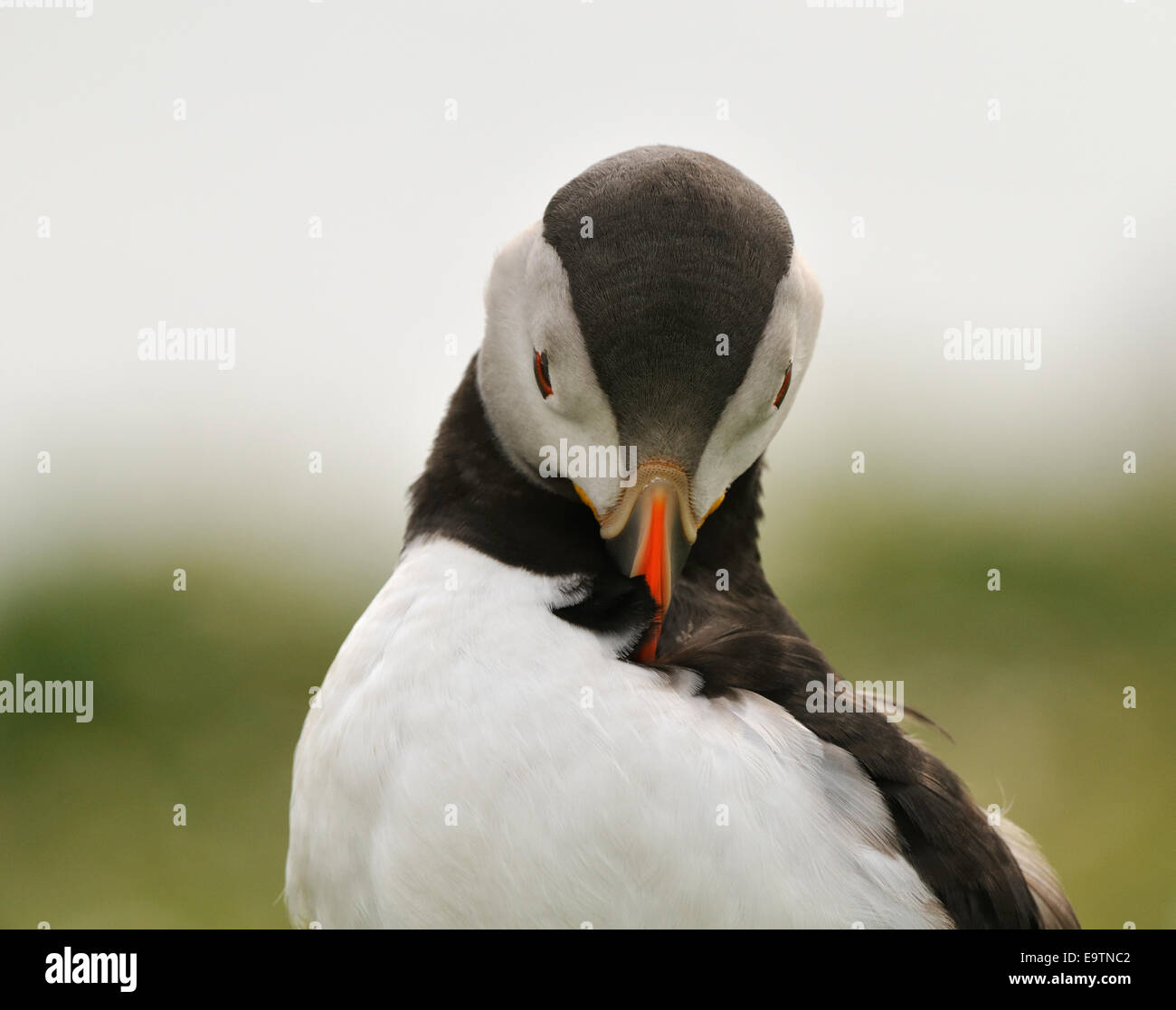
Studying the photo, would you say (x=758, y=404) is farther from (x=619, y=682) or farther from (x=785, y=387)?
(x=619, y=682)

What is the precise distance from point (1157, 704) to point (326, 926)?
6.76 m

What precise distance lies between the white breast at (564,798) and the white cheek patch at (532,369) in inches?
13.6

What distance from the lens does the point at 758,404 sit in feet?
10.1

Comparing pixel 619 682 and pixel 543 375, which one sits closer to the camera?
pixel 619 682

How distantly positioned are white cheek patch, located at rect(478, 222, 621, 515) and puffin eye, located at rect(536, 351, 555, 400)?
0.06 ft

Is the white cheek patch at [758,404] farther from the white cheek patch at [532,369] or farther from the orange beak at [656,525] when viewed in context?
the white cheek patch at [532,369]

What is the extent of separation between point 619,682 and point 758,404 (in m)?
0.67

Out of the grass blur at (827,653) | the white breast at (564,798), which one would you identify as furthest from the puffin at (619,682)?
the grass blur at (827,653)

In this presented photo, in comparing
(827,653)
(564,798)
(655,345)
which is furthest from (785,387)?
(827,653)

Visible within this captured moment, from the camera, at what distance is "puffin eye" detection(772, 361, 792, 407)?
313 centimetres

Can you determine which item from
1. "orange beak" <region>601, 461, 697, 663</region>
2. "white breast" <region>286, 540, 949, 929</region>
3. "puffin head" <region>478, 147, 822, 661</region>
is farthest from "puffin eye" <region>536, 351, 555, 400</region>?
"white breast" <region>286, 540, 949, 929</region>

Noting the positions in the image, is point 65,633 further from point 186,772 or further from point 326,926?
point 326,926

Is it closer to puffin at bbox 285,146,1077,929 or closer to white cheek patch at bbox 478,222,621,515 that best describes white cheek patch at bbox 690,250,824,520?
puffin at bbox 285,146,1077,929
